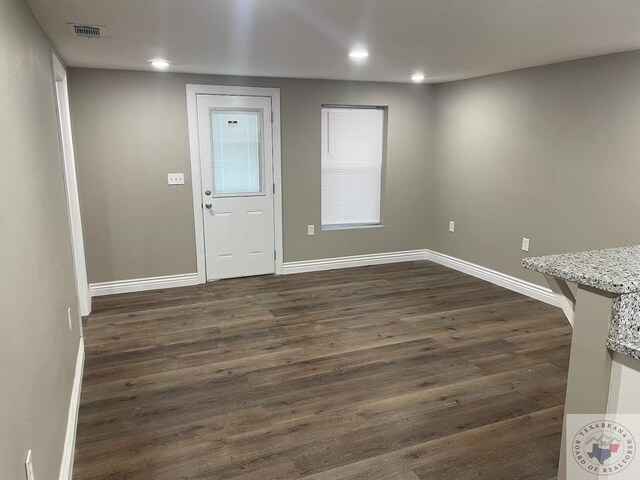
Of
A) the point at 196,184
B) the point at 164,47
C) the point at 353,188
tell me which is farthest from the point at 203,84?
the point at 353,188

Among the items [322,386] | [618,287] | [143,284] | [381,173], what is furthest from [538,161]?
[143,284]

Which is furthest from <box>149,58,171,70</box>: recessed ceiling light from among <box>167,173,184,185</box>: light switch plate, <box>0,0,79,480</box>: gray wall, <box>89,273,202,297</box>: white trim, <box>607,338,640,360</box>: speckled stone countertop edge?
<box>607,338,640,360</box>: speckled stone countertop edge

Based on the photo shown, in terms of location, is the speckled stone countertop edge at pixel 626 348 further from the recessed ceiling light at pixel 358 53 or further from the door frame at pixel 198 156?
the door frame at pixel 198 156

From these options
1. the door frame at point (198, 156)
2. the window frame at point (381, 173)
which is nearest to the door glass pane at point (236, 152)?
the door frame at point (198, 156)

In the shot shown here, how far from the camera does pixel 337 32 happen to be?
2855mm

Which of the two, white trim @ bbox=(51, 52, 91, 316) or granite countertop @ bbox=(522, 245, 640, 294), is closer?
granite countertop @ bbox=(522, 245, 640, 294)

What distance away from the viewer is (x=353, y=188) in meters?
5.55

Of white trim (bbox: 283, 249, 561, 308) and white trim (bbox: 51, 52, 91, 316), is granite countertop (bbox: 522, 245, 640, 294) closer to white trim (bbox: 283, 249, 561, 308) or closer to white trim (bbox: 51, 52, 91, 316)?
white trim (bbox: 283, 249, 561, 308)

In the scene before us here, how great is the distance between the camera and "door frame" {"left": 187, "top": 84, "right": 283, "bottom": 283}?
4.59m

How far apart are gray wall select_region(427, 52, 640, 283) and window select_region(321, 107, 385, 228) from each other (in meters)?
0.77

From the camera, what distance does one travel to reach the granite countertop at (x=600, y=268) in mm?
1283

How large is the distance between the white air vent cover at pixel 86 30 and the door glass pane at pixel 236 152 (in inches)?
72.2

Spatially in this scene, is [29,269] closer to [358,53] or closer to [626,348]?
[626,348]

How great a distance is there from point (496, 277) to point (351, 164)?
2.06m
